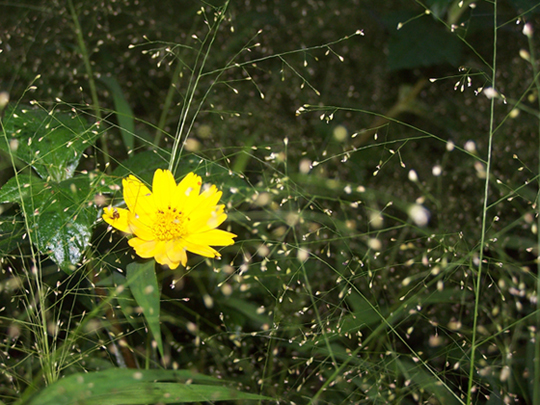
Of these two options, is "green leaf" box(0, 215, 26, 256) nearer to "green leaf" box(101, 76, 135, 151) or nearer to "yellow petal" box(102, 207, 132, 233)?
"yellow petal" box(102, 207, 132, 233)

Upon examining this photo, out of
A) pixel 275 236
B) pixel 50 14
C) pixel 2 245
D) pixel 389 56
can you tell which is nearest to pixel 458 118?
pixel 389 56

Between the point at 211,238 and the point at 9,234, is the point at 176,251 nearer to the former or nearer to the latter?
the point at 211,238

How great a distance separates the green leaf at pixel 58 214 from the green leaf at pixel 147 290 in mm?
105

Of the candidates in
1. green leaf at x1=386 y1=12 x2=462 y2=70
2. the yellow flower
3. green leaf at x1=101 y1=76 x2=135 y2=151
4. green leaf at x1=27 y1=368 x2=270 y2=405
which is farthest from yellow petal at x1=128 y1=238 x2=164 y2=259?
green leaf at x1=386 y1=12 x2=462 y2=70

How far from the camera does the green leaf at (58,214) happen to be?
871mm

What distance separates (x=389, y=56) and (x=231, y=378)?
1039 millimetres

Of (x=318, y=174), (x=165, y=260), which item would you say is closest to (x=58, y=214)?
(x=165, y=260)

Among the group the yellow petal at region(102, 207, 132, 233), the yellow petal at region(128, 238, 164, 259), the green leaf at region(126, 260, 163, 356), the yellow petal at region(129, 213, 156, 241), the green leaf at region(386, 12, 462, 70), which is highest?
the green leaf at region(386, 12, 462, 70)

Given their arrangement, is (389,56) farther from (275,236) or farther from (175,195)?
(175,195)

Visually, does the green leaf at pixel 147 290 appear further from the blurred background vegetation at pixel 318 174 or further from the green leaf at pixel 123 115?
the green leaf at pixel 123 115

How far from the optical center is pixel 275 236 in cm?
123

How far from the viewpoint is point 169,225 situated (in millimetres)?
933

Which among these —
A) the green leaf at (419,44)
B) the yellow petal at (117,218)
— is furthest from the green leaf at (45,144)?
the green leaf at (419,44)

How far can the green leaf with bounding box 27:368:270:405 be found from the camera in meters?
0.68
